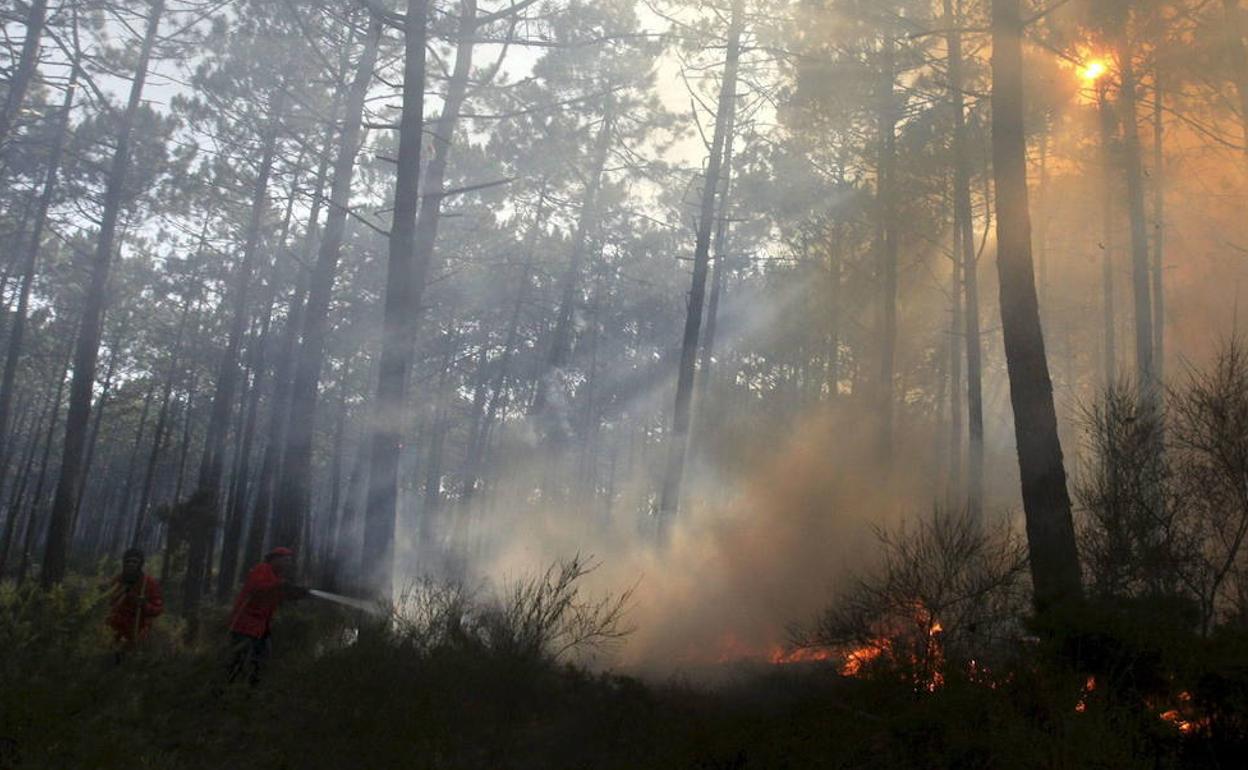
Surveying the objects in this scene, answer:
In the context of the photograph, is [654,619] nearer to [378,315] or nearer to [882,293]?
[882,293]

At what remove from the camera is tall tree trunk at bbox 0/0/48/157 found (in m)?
16.1

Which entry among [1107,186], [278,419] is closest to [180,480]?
[278,419]

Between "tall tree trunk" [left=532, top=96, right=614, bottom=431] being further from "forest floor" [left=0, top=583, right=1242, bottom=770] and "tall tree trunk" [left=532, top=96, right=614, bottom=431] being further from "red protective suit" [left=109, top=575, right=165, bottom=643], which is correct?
"forest floor" [left=0, top=583, right=1242, bottom=770]

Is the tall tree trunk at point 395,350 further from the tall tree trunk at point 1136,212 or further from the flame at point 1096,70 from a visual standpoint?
the flame at point 1096,70

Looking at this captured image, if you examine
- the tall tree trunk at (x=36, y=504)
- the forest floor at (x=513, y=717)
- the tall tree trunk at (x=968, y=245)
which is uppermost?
the tall tree trunk at (x=968, y=245)

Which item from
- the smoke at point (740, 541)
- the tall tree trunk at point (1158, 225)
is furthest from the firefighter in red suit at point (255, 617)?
the tall tree trunk at point (1158, 225)

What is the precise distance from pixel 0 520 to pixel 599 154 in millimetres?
51999

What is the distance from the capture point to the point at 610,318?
35531 millimetres

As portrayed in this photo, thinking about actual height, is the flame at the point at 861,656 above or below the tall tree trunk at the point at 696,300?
below

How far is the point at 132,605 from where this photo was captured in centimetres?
1089

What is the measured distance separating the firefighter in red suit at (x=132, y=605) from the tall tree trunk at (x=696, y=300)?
30.8 ft

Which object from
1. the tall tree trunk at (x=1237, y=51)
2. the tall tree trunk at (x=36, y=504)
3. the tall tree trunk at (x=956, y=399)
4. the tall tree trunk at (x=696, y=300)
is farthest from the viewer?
the tall tree trunk at (x=36, y=504)

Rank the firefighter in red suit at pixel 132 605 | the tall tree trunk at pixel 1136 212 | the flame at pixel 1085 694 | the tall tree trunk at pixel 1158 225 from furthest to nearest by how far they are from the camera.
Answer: the tall tree trunk at pixel 1158 225 → the tall tree trunk at pixel 1136 212 → the firefighter in red suit at pixel 132 605 → the flame at pixel 1085 694

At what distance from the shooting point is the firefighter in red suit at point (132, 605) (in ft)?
35.5
